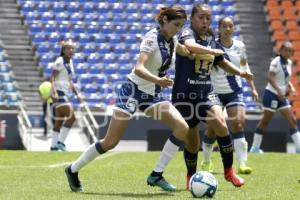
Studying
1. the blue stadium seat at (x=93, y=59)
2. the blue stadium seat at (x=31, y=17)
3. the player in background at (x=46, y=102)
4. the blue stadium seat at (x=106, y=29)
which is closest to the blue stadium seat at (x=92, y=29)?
the blue stadium seat at (x=106, y=29)

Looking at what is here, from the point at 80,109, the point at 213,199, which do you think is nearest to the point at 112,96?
the point at 80,109

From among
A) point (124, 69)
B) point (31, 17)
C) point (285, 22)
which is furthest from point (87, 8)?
point (285, 22)

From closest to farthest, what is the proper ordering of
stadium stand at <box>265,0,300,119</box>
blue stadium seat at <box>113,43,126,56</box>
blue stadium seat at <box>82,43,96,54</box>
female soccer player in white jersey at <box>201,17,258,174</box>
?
female soccer player in white jersey at <box>201,17,258,174</box> → blue stadium seat at <box>82,43,96,54</box> → blue stadium seat at <box>113,43,126,56</box> → stadium stand at <box>265,0,300,119</box>

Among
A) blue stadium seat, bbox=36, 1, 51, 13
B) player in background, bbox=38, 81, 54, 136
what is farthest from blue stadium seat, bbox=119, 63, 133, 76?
blue stadium seat, bbox=36, 1, 51, 13

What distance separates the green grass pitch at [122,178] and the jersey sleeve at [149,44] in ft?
4.91

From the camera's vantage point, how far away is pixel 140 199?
26.0 feet

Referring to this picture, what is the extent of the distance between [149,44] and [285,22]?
20.3 meters

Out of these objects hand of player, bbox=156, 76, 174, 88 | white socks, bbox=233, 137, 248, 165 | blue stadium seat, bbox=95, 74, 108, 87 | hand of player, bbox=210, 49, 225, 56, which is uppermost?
hand of player, bbox=210, 49, 225, 56

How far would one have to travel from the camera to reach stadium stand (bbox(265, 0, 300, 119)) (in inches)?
1078

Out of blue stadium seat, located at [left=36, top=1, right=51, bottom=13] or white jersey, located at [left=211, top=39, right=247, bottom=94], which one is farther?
blue stadium seat, located at [left=36, top=1, right=51, bottom=13]

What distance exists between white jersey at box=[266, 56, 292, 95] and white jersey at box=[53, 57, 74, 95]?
418cm

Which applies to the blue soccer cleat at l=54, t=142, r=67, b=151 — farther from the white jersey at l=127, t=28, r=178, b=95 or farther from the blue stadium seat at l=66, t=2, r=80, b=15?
the blue stadium seat at l=66, t=2, r=80, b=15

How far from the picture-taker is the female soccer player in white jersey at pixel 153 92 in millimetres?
8609

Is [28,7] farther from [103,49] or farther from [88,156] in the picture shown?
[88,156]
